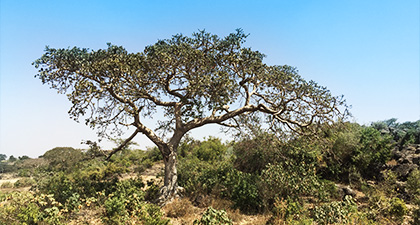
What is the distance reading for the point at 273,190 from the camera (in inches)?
379

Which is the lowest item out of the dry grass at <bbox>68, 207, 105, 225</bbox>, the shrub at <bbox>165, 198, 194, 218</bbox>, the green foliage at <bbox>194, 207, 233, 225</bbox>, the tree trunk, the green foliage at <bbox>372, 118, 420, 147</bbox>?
the dry grass at <bbox>68, 207, 105, 225</bbox>

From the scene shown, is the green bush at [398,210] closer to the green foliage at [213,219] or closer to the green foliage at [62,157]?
the green foliage at [213,219]

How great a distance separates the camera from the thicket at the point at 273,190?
762 centimetres

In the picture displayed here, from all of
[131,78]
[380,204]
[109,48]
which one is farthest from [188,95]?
[380,204]

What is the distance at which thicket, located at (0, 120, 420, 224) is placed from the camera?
25.0ft

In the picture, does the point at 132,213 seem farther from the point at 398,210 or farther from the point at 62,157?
the point at 62,157

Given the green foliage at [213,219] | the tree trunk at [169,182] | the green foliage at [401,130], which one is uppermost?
the green foliage at [401,130]

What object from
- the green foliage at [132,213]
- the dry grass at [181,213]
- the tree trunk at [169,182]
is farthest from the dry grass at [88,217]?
the tree trunk at [169,182]

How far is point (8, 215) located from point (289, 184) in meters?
9.49

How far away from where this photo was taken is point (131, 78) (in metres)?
10.1

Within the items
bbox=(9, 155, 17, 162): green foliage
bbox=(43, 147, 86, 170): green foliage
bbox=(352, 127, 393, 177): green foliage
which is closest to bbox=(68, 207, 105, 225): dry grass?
bbox=(352, 127, 393, 177): green foliage

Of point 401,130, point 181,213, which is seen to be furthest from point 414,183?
point 401,130

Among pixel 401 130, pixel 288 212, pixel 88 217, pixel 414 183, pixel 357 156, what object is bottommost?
pixel 88 217

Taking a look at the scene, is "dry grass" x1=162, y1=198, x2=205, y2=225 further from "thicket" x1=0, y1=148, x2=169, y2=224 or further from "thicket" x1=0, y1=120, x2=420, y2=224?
"thicket" x1=0, y1=148, x2=169, y2=224
